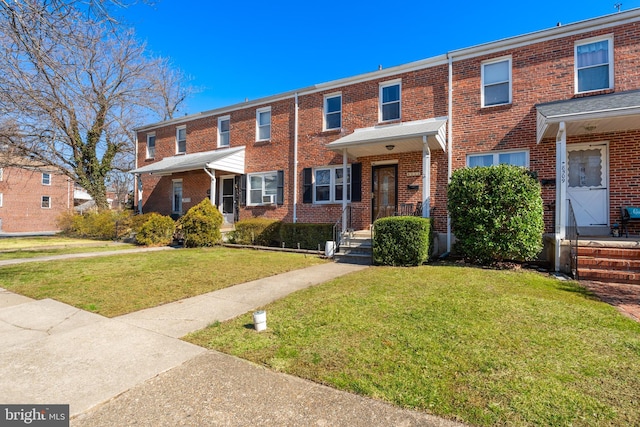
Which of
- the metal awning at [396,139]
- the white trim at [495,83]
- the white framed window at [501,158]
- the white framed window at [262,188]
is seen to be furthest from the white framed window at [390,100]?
the white framed window at [262,188]

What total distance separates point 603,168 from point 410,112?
5.78 meters

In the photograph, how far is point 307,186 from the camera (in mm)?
13609

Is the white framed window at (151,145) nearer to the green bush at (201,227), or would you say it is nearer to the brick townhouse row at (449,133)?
the brick townhouse row at (449,133)

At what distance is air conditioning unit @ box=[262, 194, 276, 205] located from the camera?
48.4 ft

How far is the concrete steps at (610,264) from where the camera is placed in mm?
6684

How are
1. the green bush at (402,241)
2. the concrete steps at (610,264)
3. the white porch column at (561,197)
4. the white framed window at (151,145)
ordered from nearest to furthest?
the concrete steps at (610,264), the white porch column at (561,197), the green bush at (402,241), the white framed window at (151,145)

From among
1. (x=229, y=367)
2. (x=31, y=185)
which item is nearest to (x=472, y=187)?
(x=229, y=367)

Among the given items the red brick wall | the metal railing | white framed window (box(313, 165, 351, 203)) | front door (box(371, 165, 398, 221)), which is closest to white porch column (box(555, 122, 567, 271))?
the metal railing

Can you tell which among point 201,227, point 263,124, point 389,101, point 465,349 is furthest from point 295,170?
point 465,349

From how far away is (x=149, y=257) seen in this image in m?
10.1

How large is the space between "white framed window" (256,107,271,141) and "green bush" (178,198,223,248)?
167 inches

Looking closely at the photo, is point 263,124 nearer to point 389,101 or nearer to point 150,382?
point 389,101

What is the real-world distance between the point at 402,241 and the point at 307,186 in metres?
6.01

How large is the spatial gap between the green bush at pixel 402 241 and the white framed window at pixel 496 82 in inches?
191
